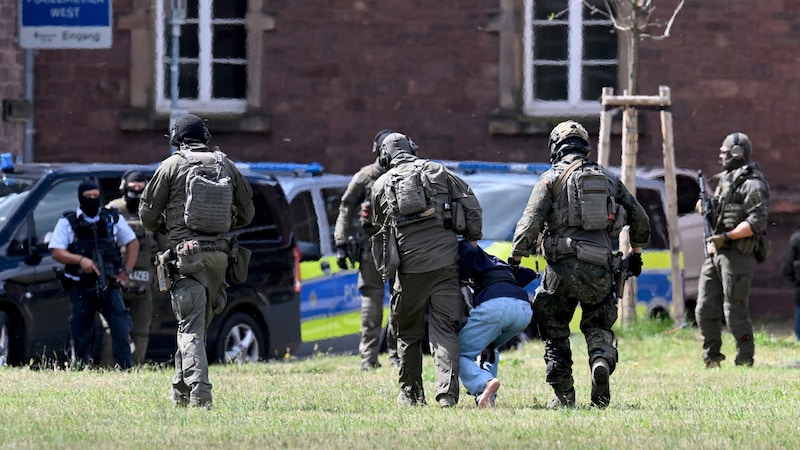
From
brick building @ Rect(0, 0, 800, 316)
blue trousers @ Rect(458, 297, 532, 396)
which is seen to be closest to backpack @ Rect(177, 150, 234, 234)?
blue trousers @ Rect(458, 297, 532, 396)

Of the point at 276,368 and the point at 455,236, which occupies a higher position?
the point at 455,236

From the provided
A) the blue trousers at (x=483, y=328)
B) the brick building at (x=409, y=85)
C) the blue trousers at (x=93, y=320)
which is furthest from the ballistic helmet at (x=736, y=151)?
the brick building at (x=409, y=85)

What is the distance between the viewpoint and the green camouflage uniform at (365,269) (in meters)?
14.2

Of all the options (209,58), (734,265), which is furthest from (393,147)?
(209,58)

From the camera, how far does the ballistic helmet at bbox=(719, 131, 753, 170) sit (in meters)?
14.5

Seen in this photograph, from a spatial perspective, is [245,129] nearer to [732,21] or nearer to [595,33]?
[595,33]

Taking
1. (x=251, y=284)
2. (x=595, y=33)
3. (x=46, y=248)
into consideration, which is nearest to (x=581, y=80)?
(x=595, y=33)

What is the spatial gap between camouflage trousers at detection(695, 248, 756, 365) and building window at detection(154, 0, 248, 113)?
8.35 meters

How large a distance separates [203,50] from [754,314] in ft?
23.5

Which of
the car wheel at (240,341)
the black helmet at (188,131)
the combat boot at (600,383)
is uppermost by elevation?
the black helmet at (188,131)

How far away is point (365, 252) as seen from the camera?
14.4 meters

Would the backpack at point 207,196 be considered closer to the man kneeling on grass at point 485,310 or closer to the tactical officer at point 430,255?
the tactical officer at point 430,255

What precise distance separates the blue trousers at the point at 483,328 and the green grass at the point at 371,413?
7.2 inches

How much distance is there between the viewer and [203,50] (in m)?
21.9
